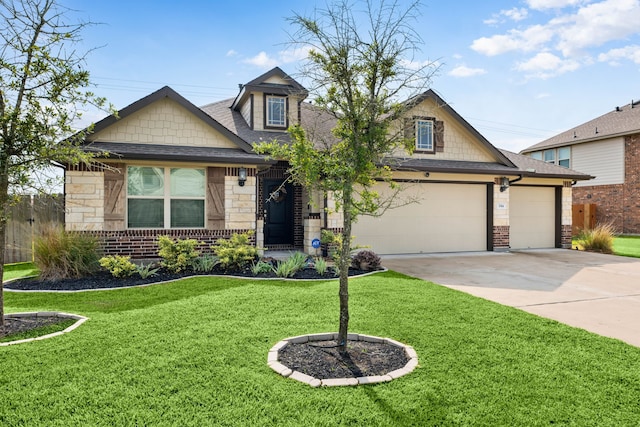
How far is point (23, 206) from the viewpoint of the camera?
11172 millimetres

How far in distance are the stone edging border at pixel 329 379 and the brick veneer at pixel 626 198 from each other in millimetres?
21951

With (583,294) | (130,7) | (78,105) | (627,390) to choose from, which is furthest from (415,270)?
(130,7)

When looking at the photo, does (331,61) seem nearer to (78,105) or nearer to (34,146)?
(78,105)

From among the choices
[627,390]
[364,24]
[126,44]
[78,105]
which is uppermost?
[126,44]

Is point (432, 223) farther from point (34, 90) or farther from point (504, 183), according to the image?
point (34, 90)

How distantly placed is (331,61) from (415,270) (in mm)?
6766

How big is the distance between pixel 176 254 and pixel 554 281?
816cm

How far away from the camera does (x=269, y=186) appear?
13562mm

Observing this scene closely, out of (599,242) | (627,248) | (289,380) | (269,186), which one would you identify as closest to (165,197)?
(269,186)

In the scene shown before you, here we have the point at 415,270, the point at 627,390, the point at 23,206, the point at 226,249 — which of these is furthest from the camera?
the point at 23,206

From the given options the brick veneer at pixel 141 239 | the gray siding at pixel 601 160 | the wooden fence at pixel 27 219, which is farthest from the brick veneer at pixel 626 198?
the wooden fence at pixel 27 219

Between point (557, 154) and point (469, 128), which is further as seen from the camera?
point (557, 154)

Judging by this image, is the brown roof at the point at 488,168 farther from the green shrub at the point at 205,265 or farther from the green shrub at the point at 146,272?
the green shrub at the point at 146,272

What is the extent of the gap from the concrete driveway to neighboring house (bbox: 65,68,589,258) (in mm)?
1312
